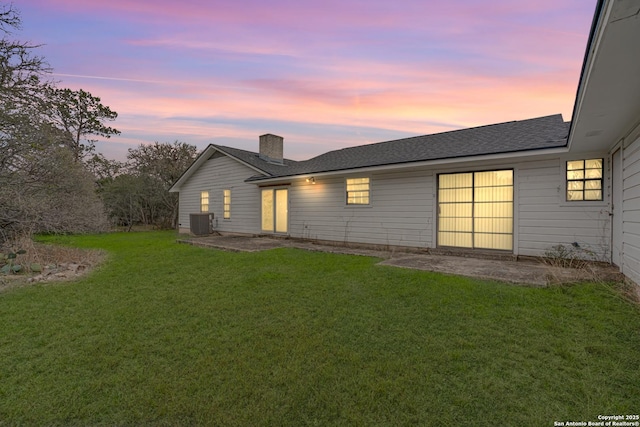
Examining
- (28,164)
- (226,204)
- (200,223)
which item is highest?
(28,164)

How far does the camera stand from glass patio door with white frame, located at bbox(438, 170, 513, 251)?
6996mm

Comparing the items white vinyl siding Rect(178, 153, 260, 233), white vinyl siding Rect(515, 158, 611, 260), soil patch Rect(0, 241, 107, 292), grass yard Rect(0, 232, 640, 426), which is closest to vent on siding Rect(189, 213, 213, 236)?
white vinyl siding Rect(178, 153, 260, 233)

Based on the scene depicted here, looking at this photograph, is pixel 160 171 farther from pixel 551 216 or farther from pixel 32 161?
pixel 551 216

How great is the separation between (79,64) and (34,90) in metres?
2.25

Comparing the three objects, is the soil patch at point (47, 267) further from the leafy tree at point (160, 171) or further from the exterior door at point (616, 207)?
the leafy tree at point (160, 171)

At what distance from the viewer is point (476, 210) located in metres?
7.36

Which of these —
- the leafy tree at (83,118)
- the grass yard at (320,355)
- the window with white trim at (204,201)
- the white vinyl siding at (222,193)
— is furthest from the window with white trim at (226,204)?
the leafy tree at (83,118)

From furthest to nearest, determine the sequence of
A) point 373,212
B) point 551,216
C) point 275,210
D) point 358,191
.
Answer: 1. point 275,210
2. point 358,191
3. point 373,212
4. point 551,216

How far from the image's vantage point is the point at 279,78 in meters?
10.8

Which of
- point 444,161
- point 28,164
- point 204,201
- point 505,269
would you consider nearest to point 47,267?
point 28,164

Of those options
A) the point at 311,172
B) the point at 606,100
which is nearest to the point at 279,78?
the point at 311,172

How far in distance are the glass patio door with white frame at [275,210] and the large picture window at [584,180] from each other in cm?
846

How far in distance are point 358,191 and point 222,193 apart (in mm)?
7547

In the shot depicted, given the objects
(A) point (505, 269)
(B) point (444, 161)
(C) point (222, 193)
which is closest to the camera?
(A) point (505, 269)
